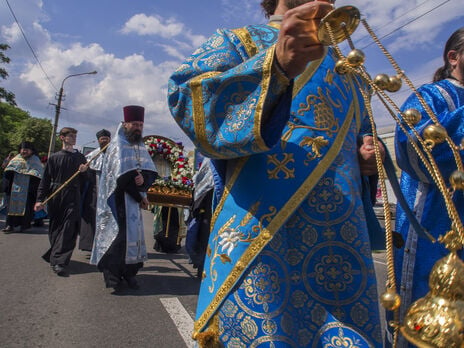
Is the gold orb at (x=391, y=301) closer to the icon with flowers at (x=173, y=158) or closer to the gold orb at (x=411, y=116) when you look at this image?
the gold orb at (x=411, y=116)

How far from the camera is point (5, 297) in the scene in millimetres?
4184

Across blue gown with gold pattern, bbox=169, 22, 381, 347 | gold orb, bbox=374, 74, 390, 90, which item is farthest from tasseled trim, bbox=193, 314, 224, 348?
gold orb, bbox=374, 74, 390, 90

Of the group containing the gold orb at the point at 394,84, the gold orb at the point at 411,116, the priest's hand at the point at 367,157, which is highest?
the gold orb at the point at 394,84

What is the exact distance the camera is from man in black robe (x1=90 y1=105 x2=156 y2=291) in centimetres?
472

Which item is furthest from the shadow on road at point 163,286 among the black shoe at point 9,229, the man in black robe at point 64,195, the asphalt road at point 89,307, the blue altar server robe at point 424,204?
the black shoe at point 9,229

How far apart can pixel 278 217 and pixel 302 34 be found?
0.52m

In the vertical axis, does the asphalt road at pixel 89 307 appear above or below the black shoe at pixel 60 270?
above

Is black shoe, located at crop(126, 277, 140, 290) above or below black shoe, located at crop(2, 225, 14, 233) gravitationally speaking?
above

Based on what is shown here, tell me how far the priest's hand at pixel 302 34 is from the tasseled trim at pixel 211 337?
778 mm

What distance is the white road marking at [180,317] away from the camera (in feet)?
11.1

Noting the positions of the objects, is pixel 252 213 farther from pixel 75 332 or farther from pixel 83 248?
pixel 83 248

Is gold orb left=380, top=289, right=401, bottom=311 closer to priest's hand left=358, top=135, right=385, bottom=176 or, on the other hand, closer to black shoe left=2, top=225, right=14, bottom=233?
priest's hand left=358, top=135, right=385, bottom=176

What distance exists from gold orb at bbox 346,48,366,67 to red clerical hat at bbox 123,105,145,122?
4419mm

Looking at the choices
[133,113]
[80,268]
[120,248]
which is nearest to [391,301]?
[120,248]
